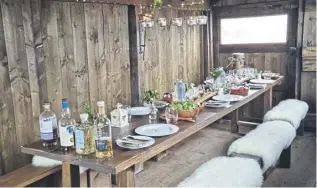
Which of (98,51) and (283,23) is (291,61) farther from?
(98,51)

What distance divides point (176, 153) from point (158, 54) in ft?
3.89

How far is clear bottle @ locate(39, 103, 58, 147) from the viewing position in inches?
73.4

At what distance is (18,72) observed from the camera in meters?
2.54

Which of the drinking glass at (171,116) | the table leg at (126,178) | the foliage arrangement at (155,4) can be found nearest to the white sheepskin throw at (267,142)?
the drinking glass at (171,116)

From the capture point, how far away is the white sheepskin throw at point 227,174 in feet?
6.78

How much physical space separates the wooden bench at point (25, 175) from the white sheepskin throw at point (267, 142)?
1360 millimetres

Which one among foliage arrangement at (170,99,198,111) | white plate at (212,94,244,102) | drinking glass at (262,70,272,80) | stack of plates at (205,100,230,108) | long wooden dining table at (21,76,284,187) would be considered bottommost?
long wooden dining table at (21,76,284,187)

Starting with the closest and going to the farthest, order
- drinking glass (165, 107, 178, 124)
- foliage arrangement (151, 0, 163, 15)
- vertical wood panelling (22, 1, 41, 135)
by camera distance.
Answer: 1. drinking glass (165, 107, 178, 124)
2. vertical wood panelling (22, 1, 41, 135)
3. foliage arrangement (151, 0, 163, 15)

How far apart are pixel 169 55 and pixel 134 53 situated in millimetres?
A: 735

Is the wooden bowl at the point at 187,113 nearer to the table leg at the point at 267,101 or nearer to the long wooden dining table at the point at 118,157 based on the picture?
the long wooden dining table at the point at 118,157

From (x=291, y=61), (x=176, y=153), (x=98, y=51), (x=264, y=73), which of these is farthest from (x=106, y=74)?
(x=291, y=61)

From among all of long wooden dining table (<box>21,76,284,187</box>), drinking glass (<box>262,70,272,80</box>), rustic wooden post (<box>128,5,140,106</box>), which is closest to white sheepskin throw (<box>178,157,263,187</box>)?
long wooden dining table (<box>21,76,284,187</box>)

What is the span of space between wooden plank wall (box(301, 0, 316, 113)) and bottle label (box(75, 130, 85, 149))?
131 inches

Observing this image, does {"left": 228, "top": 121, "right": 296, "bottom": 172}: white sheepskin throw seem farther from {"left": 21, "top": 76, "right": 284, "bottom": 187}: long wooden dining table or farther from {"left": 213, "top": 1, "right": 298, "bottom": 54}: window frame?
{"left": 213, "top": 1, "right": 298, "bottom": 54}: window frame
